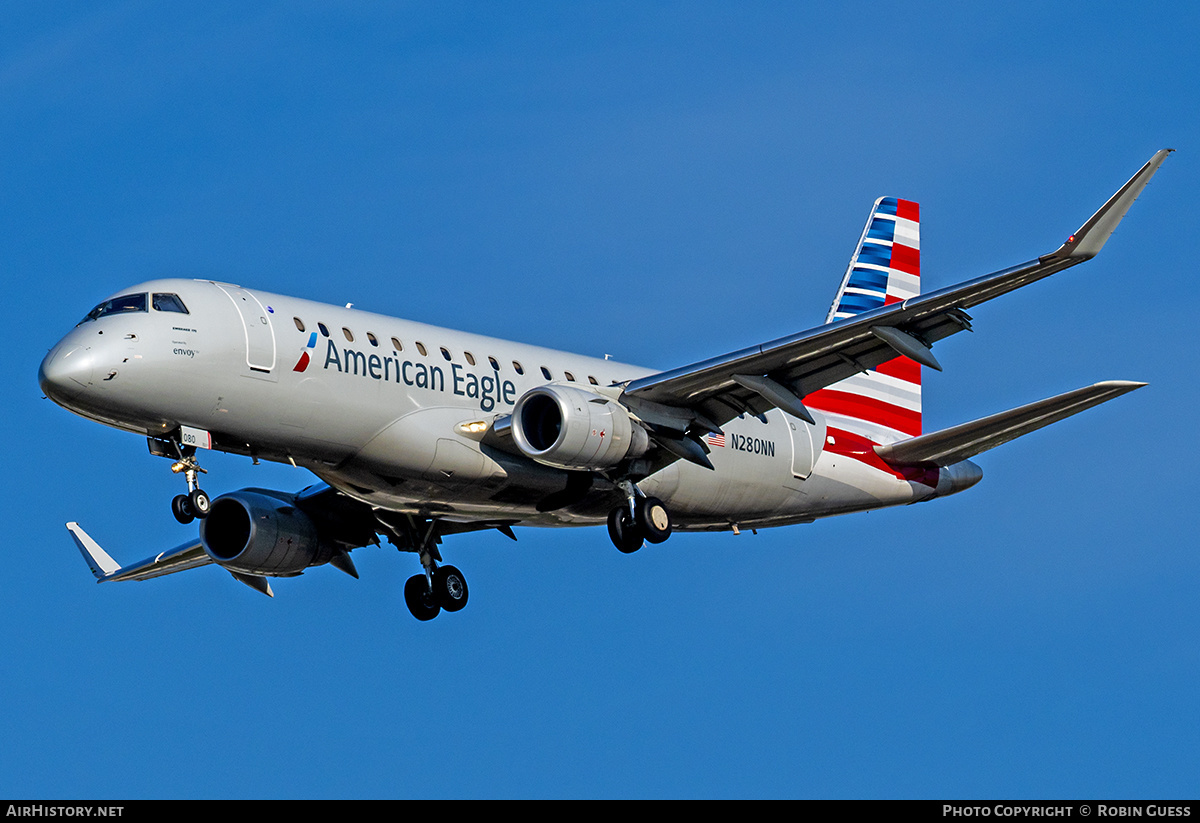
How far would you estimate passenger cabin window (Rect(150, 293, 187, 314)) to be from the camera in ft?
106

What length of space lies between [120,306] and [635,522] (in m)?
11.5

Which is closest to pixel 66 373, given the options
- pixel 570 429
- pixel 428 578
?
pixel 570 429

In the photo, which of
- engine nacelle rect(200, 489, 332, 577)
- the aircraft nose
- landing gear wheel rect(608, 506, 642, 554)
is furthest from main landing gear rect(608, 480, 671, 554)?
the aircraft nose

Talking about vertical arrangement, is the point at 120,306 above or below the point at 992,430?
below

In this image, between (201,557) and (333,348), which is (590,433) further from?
(201,557)

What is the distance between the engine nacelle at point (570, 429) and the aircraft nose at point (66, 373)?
8.45 meters

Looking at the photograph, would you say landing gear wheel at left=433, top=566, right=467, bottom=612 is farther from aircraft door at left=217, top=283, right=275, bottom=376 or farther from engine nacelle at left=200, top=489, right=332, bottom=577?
aircraft door at left=217, top=283, right=275, bottom=376

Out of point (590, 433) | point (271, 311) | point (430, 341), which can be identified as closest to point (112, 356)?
point (271, 311)

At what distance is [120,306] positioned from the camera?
32.4 m

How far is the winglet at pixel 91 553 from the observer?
43688mm

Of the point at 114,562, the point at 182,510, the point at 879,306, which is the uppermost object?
the point at 879,306

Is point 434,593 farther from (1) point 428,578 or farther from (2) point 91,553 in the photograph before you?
(2) point 91,553

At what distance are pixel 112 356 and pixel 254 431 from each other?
10.1 ft

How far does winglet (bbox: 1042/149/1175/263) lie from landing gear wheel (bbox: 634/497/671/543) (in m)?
10.4
